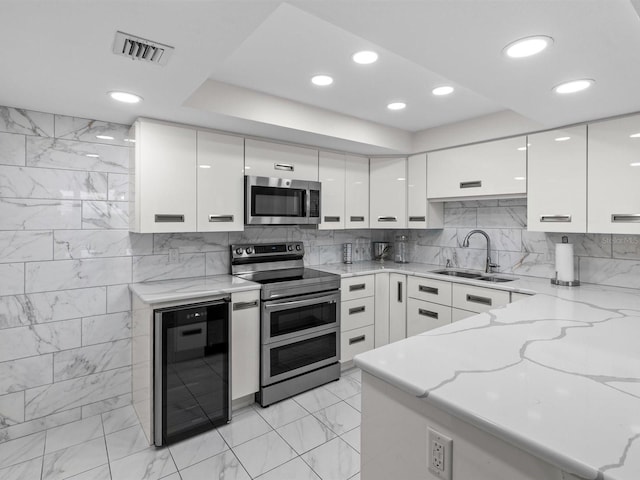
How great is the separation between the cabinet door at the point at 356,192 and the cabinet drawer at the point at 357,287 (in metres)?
0.56

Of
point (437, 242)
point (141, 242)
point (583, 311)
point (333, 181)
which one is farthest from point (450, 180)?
point (141, 242)

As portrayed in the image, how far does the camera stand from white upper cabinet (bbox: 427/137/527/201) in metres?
A: 2.79

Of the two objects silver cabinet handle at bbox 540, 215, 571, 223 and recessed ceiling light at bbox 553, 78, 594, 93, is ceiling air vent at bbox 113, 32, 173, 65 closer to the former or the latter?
recessed ceiling light at bbox 553, 78, 594, 93

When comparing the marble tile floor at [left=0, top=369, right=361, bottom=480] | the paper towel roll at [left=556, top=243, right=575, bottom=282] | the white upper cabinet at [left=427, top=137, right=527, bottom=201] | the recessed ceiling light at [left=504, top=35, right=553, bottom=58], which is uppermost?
the recessed ceiling light at [left=504, top=35, right=553, bottom=58]

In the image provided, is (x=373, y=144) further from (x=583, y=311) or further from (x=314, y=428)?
(x=314, y=428)

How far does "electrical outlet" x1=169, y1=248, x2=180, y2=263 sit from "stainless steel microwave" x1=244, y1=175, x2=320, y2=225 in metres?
0.59

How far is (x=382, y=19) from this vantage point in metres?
1.24

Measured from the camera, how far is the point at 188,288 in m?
2.42

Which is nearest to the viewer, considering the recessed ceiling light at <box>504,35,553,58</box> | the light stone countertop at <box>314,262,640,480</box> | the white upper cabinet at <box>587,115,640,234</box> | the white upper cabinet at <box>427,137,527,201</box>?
the light stone countertop at <box>314,262,640,480</box>

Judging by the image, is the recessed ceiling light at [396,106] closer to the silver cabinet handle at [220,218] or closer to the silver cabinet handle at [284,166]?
the silver cabinet handle at [284,166]

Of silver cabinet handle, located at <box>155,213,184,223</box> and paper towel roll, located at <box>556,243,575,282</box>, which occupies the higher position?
silver cabinet handle, located at <box>155,213,184,223</box>

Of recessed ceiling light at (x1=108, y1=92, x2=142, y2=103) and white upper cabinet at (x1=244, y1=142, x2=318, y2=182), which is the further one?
white upper cabinet at (x1=244, y1=142, x2=318, y2=182)

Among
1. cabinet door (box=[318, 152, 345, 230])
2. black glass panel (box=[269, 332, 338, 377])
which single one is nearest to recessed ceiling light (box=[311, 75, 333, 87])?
cabinet door (box=[318, 152, 345, 230])

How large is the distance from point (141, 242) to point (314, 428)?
1819 mm
